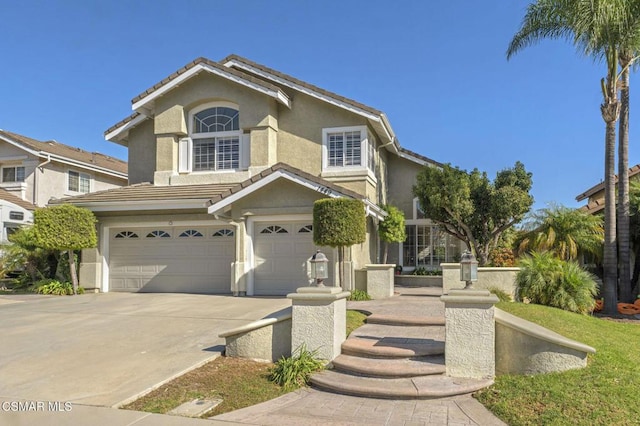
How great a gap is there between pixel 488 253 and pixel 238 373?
1197cm

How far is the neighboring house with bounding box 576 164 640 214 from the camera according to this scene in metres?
18.4

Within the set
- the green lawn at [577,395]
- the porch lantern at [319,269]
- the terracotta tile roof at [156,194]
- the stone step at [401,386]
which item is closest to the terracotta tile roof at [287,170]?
the terracotta tile roof at [156,194]

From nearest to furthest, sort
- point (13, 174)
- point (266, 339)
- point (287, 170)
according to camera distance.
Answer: point (266, 339)
point (287, 170)
point (13, 174)

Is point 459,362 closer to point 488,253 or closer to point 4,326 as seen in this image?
point 4,326

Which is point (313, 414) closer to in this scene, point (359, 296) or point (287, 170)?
point (359, 296)

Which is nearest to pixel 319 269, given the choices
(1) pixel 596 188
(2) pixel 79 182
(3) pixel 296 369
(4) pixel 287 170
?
(3) pixel 296 369

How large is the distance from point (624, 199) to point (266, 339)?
13154 mm

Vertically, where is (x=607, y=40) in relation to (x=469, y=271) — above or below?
above

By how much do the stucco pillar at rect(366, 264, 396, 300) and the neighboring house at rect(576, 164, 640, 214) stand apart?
1050cm

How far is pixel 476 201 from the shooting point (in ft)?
51.2

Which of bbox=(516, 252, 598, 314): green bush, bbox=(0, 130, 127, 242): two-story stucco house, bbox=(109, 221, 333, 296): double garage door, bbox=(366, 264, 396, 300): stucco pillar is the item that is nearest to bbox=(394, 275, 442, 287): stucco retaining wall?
bbox=(366, 264, 396, 300): stucco pillar

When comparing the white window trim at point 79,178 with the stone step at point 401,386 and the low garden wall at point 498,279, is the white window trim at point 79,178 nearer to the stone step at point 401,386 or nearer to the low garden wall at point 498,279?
the low garden wall at point 498,279

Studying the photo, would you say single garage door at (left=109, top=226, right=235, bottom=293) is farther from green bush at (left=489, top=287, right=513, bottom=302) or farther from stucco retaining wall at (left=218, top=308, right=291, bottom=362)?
green bush at (left=489, top=287, right=513, bottom=302)

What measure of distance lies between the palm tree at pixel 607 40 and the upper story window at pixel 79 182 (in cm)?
2359
